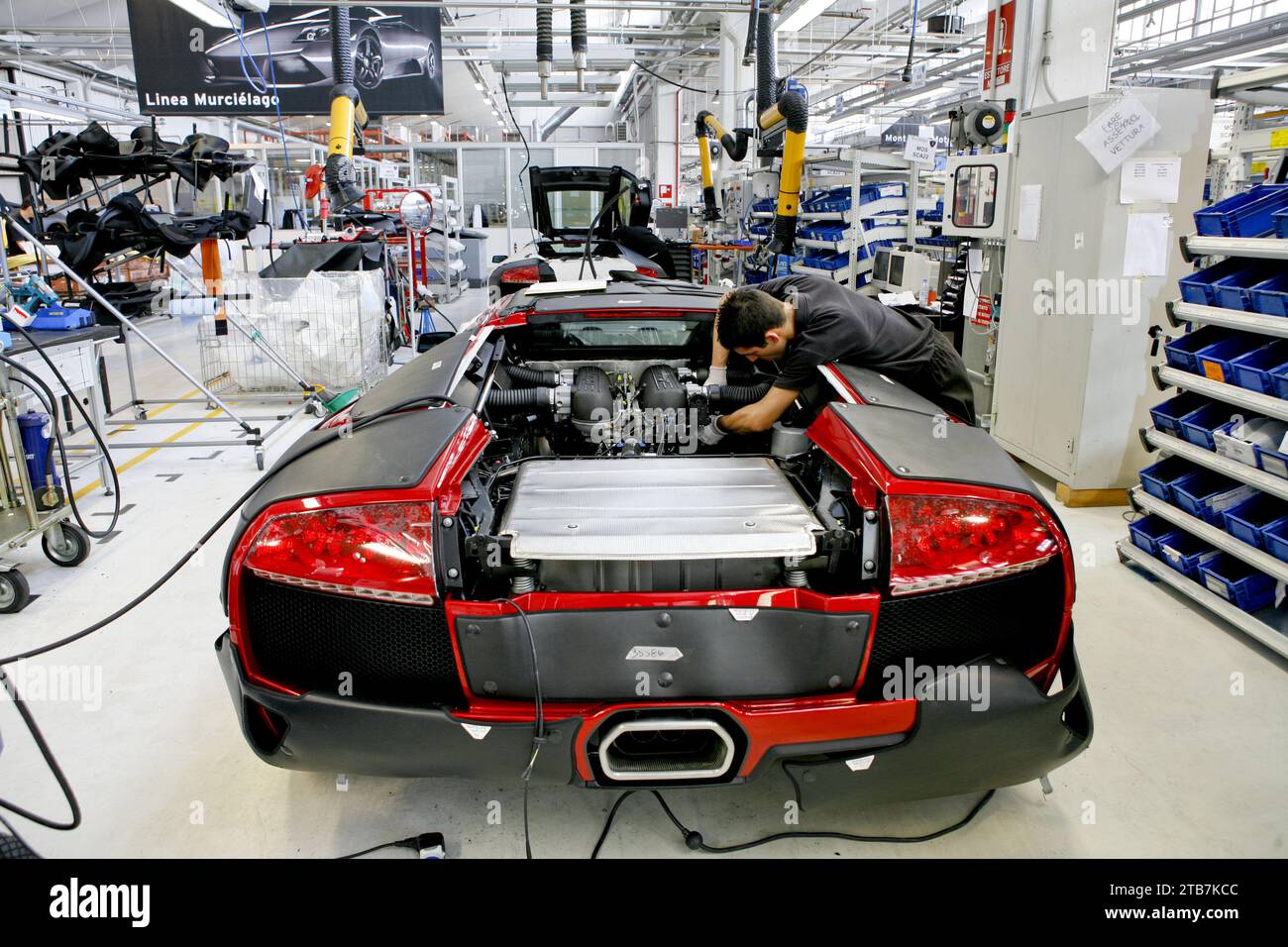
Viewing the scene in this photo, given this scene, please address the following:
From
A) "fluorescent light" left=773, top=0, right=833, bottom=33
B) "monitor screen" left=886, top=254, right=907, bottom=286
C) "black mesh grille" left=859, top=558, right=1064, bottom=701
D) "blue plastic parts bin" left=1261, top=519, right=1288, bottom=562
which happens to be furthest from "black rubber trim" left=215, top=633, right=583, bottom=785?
"fluorescent light" left=773, top=0, right=833, bottom=33

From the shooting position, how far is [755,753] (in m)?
1.43

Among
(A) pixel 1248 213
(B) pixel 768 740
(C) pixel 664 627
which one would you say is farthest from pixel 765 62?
(B) pixel 768 740

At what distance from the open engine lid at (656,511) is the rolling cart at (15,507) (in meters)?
2.06

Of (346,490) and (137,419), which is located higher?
(346,490)

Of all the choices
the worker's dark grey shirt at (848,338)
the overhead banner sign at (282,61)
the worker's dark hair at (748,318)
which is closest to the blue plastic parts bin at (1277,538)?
the worker's dark grey shirt at (848,338)

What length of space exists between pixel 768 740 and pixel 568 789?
66 centimetres

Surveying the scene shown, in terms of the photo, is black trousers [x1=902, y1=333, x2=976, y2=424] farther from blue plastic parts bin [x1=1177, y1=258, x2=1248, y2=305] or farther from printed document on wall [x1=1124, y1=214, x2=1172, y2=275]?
printed document on wall [x1=1124, y1=214, x2=1172, y2=275]

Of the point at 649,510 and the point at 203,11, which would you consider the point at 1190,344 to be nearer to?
the point at 649,510

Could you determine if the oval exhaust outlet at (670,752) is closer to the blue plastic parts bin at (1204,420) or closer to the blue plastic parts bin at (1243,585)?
the blue plastic parts bin at (1243,585)

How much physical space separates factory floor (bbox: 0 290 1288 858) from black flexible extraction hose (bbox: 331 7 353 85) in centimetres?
245

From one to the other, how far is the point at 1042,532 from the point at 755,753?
0.66 meters
